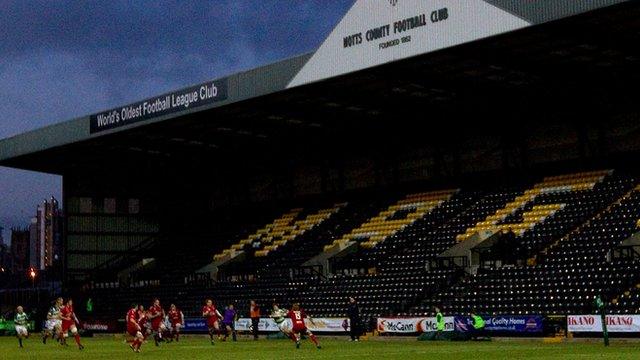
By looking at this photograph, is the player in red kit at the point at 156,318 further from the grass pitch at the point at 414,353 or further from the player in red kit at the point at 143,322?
the grass pitch at the point at 414,353

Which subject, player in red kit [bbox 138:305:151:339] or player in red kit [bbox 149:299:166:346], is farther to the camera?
player in red kit [bbox 149:299:166:346]

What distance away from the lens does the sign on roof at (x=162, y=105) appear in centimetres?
4544

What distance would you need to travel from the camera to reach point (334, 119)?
50406mm

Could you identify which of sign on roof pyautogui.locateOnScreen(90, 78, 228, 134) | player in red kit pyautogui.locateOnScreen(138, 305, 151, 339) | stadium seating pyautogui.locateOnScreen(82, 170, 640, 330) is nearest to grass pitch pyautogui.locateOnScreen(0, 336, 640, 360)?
player in red kit pyautogui.locateOnScreen(138, 305, 151, 339)

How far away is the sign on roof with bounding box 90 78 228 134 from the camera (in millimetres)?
45438

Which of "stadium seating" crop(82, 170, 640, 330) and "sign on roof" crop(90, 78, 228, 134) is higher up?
"sign on roof" crop(90, 78, 228, 134)

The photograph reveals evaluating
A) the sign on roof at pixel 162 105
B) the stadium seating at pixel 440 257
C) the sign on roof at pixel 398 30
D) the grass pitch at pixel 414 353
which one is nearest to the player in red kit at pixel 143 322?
the grass pitch at pixel 414 353

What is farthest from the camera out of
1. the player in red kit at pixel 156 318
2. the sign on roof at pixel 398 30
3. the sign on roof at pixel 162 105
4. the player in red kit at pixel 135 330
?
the sign on roof at pixel 162 105

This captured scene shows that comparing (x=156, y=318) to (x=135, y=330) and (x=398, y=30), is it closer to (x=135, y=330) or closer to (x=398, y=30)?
(x=135, y=330)

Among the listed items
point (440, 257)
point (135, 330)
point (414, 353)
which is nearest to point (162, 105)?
point (440, 257)

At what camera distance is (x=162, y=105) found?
48094mm

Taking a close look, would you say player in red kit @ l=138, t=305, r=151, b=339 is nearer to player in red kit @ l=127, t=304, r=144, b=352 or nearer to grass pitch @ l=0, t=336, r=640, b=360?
player in red kit @ l=127, t=304, r=144, b=352

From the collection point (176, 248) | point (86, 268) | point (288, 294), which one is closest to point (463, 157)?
point (288, 294)

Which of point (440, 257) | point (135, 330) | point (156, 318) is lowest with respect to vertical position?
point (135, 330)
